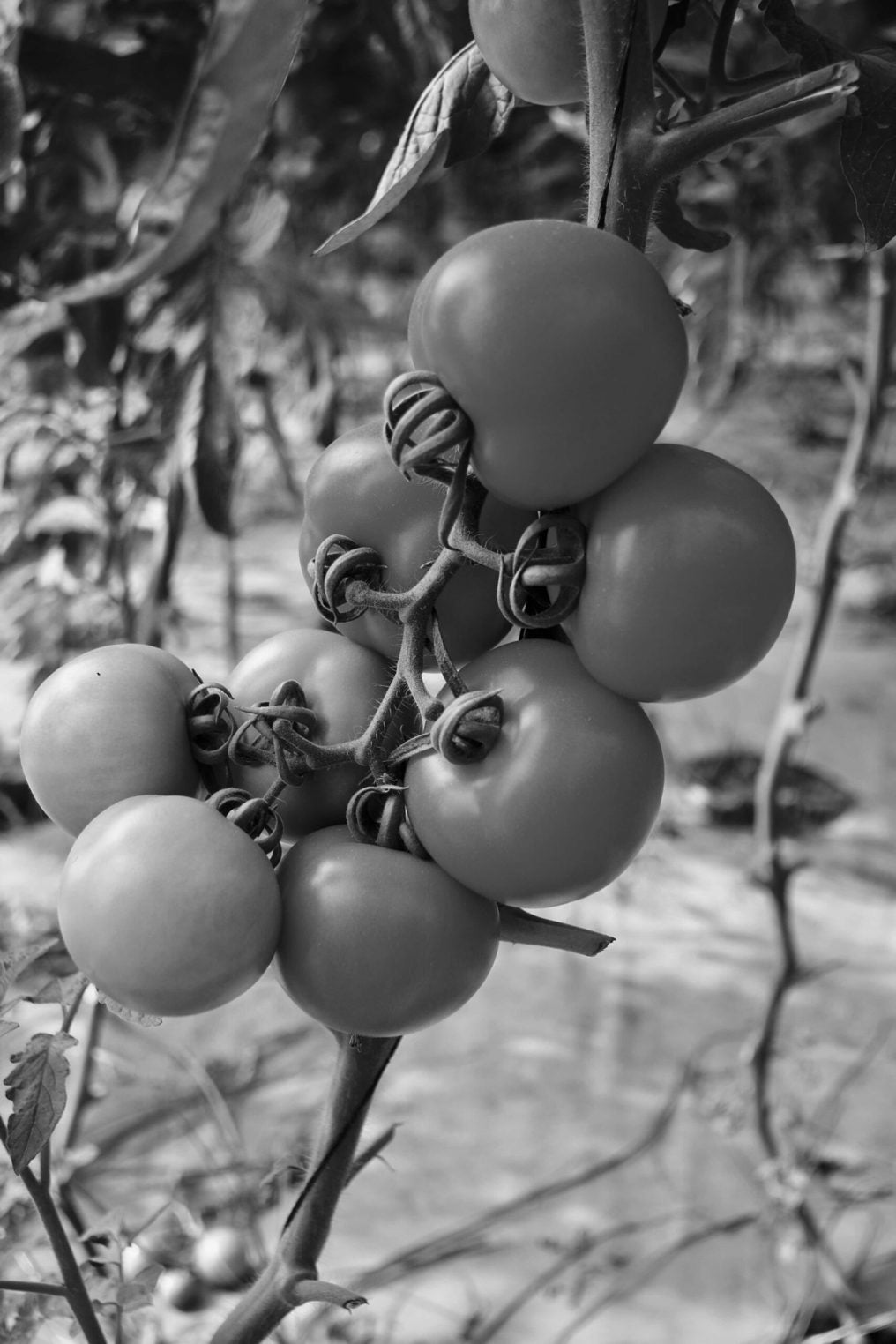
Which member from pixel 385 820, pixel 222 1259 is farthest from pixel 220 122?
pixel 222 1259

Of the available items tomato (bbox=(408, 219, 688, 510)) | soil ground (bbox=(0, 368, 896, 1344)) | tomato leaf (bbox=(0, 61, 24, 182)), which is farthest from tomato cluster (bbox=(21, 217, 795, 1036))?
soil ground (bbox=(0, 368, 896, 1344))

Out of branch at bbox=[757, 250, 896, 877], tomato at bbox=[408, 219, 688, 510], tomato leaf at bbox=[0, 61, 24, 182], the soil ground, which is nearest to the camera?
tomato at bbox=[408, 219, 688, 510]

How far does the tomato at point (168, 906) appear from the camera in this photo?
0.73 ft

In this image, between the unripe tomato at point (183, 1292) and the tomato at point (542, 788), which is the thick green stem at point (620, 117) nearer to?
the tomato at point (542, 788)

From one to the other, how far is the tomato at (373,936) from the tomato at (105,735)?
33 mm

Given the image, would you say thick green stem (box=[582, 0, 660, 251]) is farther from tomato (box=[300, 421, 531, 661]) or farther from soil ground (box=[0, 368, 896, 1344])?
soil ground (box=[0, 368, 896, 1344])

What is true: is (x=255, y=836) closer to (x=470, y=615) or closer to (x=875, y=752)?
(x=470, y=615)

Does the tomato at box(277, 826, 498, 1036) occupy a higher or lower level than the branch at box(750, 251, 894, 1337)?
higher

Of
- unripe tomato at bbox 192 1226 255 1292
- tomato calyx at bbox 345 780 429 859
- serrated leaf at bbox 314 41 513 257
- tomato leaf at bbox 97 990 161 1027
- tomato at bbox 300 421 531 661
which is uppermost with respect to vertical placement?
serrated leaf at bbox 314 41 513 257

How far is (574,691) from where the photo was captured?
0.74 feet

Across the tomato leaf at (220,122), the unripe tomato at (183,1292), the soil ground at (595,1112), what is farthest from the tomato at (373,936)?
the unripe tomato at (183,1292)

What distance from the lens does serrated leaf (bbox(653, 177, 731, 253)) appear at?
0.28m

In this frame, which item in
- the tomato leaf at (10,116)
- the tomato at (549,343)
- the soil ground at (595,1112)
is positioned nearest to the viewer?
the tomato at (549,343)

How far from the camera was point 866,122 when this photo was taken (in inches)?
9.4
